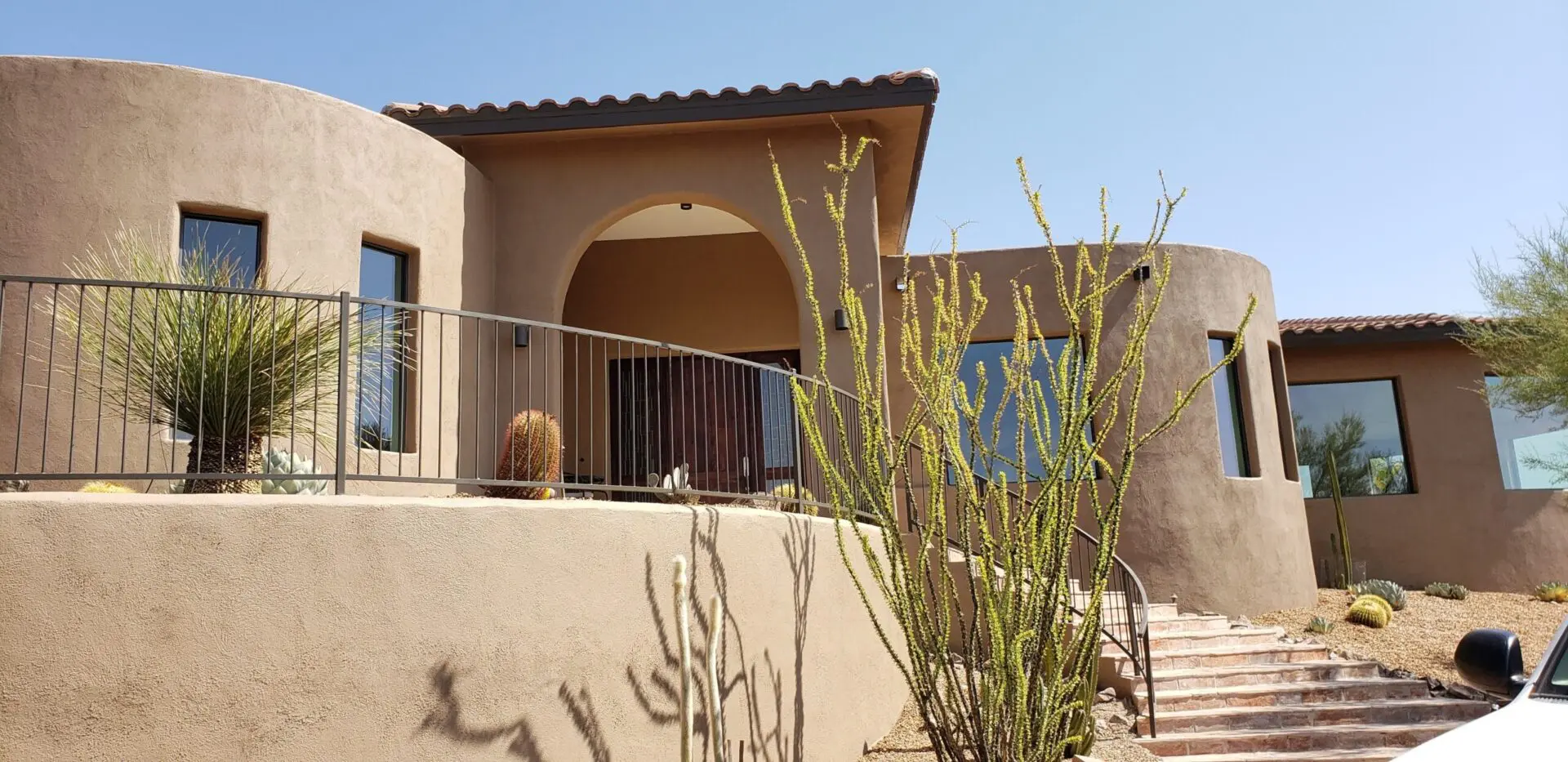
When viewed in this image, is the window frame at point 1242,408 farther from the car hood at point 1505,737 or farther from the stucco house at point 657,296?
the car hood at point 1505,737

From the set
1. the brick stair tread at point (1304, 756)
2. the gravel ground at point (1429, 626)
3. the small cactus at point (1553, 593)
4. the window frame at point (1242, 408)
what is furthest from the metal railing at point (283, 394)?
the small cactus at point (1553, 593)

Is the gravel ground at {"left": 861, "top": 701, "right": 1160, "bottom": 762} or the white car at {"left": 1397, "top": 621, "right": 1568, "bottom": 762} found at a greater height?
the white car at {"left": 1397, "top": 621, "right": 1568, "bottom": 762}

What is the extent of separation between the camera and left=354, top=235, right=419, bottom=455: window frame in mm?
9617

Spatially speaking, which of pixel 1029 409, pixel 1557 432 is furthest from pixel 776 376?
pixel 1557 432

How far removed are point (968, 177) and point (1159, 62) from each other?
2.87 meters

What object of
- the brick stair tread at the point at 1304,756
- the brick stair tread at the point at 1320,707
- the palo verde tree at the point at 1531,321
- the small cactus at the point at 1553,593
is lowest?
the brick stair tread at the point at 1304,756

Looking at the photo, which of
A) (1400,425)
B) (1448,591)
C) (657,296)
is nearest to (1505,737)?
(657,296)

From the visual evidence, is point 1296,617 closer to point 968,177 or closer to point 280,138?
point 968,177

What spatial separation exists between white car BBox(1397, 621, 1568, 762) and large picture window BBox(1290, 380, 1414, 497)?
46.7ft

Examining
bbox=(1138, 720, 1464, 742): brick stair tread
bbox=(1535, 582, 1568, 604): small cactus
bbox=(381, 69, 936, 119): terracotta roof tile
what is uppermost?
bbox=(381, 69, 936, 119): terracotta roof tile

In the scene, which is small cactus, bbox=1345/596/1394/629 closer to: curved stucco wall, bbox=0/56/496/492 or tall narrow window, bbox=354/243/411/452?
curved stucco wall, bbox=0/56/496/492

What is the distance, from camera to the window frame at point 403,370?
962 cm

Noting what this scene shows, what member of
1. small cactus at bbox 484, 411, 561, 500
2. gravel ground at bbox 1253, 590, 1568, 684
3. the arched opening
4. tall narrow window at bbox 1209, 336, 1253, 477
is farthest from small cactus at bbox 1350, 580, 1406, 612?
small cactus at bbox 484, 411, 561, 500

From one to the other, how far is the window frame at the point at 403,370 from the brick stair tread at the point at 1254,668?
7335 mm
